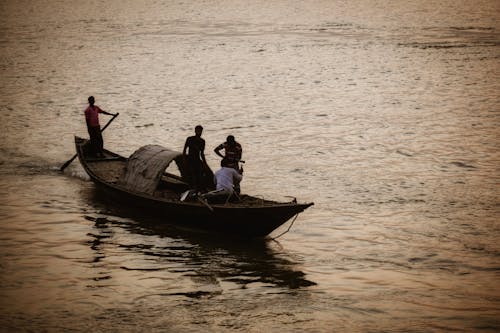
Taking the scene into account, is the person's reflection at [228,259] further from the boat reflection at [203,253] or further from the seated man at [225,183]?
the seated man at [225,183]

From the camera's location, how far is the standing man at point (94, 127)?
17.5 metres

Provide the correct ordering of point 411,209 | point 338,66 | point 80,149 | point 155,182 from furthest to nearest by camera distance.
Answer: point 338,66, point 80,149, point 411,209, point 155,182

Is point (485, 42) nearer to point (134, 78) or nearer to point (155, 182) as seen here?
point (134, 78)

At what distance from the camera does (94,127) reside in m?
17.6

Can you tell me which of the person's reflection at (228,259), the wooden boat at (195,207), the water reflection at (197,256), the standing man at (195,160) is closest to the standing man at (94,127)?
the wooden boat at (195,207)

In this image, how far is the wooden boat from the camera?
40.8 ft

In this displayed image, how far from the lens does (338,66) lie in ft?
133

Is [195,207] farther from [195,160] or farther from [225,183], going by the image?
[195,160]

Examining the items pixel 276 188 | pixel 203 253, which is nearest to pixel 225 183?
pixel 203 253

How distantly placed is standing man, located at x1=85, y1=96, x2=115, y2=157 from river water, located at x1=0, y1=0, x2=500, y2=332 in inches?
44.4

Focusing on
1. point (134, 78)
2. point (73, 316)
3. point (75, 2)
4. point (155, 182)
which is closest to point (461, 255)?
point (155, 182)

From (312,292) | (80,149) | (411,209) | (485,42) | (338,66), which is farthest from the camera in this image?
(485,42)

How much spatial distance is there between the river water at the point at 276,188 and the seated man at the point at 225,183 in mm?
935

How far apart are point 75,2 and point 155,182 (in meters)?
71.7
